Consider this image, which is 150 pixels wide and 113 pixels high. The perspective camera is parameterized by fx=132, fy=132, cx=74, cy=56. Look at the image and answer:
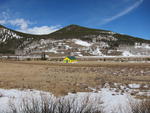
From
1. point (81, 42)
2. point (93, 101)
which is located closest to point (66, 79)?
point (93, 101)

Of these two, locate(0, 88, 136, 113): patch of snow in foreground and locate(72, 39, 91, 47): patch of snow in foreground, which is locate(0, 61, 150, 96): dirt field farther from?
locate(72, 39, 91, 47): patch of snow in foreground

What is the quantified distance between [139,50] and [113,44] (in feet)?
118

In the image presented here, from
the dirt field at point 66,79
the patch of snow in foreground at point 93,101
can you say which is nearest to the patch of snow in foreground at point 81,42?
the dirt field at point 66,79

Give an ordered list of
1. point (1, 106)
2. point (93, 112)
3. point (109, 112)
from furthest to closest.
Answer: point (1, 106)
point (109, 112)
point (93, 112)

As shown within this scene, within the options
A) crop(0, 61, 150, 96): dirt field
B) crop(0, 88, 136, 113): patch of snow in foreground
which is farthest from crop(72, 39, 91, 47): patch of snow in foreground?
crop(0, 88, 136, 113): patch of snow in foreground

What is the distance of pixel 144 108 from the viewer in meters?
3.21

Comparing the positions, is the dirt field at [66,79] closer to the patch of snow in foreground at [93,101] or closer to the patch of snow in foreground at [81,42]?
the patch of snow in foreground at [93,101]

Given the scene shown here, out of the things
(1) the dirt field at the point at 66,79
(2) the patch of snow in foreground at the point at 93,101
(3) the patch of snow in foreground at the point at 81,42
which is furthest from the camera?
(3) the patch of snow in foreground at the point at 81,42

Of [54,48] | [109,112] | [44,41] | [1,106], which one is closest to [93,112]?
[109,112]

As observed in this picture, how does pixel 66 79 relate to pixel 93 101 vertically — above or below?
below

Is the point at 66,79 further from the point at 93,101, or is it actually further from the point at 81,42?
the point at 81,42

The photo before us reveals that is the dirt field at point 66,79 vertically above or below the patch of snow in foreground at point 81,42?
below

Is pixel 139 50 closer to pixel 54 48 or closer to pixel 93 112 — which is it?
pixel 54 48

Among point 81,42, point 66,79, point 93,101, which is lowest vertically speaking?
point 66,79
